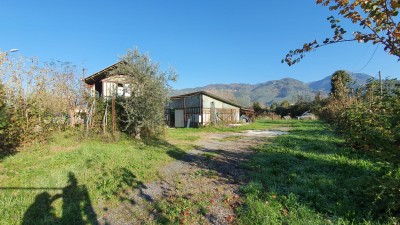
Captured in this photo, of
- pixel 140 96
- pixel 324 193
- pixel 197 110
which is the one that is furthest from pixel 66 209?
pixel 197 110

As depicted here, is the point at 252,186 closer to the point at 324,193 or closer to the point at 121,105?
the point at 324,193

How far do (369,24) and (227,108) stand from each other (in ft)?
88.6

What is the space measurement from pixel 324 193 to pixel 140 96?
30.4ft

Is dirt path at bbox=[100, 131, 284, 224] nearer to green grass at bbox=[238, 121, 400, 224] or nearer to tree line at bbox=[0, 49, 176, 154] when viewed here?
green grass at bbox=[238, 121, 400, 224]

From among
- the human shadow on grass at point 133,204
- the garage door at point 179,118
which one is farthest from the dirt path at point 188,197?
the garage door at point 179,118

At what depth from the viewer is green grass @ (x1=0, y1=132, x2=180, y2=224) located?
174 inches

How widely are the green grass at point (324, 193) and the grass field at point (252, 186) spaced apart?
0.01 meters

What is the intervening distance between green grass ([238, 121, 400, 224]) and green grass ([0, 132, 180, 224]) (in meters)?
2.97

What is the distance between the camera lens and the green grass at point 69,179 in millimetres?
4414

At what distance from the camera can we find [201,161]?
7898 mm

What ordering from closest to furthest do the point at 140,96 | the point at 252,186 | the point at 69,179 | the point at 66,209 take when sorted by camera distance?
the point at 66,209 < the point at 252,186 < the point at 69,179 < the point at 140,96

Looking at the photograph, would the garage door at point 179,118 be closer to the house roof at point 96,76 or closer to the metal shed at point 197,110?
the metal shed at point 197,110

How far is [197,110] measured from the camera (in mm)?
25812

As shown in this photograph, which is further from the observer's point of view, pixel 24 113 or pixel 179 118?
pixel 179 118
